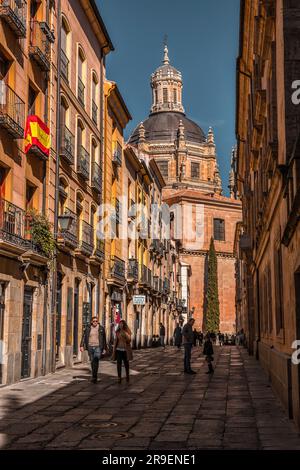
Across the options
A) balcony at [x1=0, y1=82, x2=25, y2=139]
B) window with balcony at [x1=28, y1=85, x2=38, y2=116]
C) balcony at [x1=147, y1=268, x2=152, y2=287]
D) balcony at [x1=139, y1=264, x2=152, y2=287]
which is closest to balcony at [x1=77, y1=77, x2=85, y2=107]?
window with balcony at [x1=28, y1=85, x2=38, y2=116]

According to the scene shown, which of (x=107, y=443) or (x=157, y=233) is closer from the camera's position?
(x=107, y=443)

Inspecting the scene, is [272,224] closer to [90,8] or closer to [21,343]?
[21,343]

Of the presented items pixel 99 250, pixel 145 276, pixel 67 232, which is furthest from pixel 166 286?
pixel 67 232

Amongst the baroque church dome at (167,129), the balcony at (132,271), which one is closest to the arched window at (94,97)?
the balcony at (132,271)

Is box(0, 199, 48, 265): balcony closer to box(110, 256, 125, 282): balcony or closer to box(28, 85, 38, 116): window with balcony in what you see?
box(28, 85, 38, 116): window with balcony

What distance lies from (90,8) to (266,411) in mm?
18579

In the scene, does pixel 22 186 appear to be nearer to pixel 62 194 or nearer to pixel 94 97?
pixel 62 194

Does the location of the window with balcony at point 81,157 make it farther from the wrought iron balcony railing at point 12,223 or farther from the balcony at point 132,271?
the balcony at point 132,271

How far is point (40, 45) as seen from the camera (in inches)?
723

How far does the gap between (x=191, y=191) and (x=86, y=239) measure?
51207 mm

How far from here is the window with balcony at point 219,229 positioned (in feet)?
246

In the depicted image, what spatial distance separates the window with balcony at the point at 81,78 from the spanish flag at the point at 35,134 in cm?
572

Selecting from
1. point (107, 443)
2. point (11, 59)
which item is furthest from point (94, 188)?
point (107, 443)
